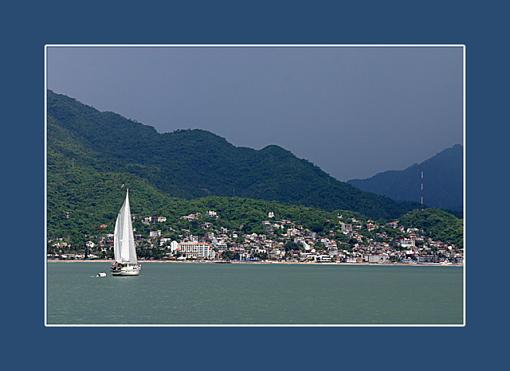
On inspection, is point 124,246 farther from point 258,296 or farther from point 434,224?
point 434,224

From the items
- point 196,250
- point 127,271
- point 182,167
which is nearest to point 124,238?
point 127,271

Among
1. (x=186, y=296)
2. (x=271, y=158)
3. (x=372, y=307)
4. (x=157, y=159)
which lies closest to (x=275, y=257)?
(x=157, y=159)

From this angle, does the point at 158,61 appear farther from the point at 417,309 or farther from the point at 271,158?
the point at 271,158

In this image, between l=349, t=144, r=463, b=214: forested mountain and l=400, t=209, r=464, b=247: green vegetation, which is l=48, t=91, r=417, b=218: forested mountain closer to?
l=400, t=209, r=464, b=247: green vegetation

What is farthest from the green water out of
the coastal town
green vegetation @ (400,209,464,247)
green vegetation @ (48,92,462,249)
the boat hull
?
green vegetation @ (48,92,462,249)

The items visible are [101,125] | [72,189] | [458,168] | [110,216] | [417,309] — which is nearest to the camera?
[458,168]
